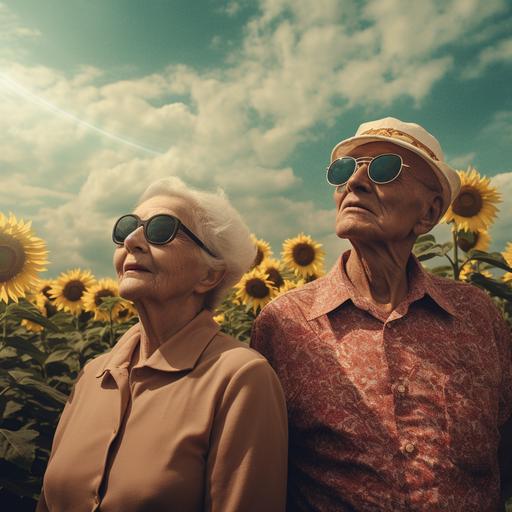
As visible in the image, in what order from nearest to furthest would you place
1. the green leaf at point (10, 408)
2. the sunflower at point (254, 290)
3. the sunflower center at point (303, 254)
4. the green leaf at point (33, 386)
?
the green leaf at point (33, 386) < the green leaf at point (10, 408) < the sunflower at point (254, 290) < the sunflower center at point (303, 254)

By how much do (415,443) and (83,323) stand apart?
607cm

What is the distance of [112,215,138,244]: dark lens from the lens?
9.69ft

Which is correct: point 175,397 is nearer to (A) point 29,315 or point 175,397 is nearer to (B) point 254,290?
(A) point 29,315

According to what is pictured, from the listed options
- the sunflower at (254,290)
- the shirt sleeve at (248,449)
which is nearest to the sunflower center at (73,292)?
the sunflower at (254,290)

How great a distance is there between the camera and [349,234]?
3283 millimetres

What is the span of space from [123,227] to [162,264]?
0.35 metres

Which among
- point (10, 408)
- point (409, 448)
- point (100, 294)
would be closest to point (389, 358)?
point (409, 448)

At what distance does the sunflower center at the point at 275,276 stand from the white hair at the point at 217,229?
13.2ft

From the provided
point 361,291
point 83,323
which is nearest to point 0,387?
point 361,291

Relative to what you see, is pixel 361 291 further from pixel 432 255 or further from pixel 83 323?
pixel 83 323

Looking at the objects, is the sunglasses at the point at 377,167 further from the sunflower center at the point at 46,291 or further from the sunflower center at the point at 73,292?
the sunflower center at the point at 46,291

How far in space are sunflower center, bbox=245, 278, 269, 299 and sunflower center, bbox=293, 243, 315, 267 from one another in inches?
43.6

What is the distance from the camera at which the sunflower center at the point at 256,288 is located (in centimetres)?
676

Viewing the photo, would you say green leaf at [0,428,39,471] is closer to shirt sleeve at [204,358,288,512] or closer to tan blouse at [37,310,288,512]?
tan blouse at [37,310,288,512]
